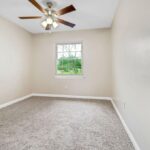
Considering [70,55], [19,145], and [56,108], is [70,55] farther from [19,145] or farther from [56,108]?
[19,145]

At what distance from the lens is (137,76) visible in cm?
161

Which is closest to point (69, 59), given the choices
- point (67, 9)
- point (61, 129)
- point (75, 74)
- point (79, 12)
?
point (75, 74)

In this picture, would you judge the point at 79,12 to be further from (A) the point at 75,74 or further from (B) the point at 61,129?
(B) the point at 61,129

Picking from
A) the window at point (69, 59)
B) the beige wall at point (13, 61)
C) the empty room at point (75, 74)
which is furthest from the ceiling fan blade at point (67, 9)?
the window at point (69, 59)

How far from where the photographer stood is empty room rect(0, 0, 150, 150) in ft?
5.64

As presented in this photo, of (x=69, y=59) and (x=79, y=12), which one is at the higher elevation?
(x=79, y=12)

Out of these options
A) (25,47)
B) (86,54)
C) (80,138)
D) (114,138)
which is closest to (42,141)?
(80,138)

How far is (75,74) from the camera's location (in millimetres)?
4758

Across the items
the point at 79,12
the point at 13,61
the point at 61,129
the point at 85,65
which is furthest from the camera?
the point at 85,65

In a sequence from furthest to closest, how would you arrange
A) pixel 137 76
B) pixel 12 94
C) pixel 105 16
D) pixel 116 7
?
pixel 12 94, pixel 105 16, pixel 116 7, pixel 137 76

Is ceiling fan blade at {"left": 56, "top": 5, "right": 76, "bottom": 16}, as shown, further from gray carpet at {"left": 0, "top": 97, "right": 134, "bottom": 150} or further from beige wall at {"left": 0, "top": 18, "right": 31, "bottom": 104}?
gray carpet at {"left": 0, "top": 97, "right": 134, "bottom": 150}

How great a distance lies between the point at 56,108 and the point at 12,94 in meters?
1.59

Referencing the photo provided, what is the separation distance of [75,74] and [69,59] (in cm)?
65

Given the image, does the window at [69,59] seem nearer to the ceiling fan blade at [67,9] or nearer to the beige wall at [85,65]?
the beige wall at [85,65]
